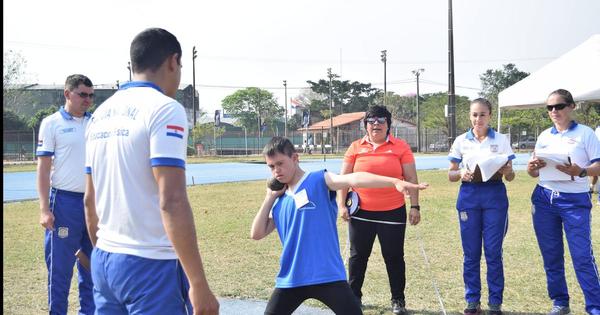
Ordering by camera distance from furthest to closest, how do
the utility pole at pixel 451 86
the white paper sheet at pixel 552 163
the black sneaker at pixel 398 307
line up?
the utility pole at pixel 451 86, the black sneaker at pixel 398 307, the white paper sheet at pixel 552 163

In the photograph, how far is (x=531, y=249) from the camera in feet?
28.3

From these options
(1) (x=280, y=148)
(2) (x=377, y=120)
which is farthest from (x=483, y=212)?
(1) (x=280, y=148)

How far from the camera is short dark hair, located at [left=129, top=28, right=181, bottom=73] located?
2758 mm

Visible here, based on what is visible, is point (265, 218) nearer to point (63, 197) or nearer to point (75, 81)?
point (63, 197)

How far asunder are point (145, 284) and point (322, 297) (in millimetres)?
1553

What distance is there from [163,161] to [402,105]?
104 metres

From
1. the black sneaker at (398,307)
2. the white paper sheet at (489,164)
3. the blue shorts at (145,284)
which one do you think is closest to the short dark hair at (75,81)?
the blue shorts at (145,284)

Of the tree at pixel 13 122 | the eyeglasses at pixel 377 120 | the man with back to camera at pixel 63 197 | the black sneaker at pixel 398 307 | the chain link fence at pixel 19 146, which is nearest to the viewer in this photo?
the man with back to camera at pixel 63 197

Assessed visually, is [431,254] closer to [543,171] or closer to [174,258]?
[543,171]

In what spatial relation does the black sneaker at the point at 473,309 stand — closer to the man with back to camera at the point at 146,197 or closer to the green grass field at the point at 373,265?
the green grass field at the point at 373,265

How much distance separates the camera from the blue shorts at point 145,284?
261cm

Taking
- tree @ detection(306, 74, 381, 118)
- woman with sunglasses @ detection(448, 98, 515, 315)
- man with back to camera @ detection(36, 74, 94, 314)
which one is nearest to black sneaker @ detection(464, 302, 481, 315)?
woman with sunglasses @ detection(448, 98, 515, 315)

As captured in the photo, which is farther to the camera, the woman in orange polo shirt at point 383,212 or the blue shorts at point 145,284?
the woman in orange polo shirt at point 383,212

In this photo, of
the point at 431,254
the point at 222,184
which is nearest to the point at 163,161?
the point at 431,254
